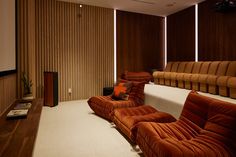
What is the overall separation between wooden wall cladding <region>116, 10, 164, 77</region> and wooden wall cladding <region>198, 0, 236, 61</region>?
5.37 ft

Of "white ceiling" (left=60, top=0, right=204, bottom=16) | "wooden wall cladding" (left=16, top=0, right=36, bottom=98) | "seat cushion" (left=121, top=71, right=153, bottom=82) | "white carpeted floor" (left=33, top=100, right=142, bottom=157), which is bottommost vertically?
"white carpeted floor" (left=33, top=100, right=142, bottom=157)

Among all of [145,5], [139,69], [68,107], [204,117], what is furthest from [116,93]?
[145,5]

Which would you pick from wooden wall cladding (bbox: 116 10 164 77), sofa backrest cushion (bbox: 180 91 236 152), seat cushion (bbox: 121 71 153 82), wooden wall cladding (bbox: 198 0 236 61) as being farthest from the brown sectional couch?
sofa backrest cushion (bbox: 180 91 236 152)

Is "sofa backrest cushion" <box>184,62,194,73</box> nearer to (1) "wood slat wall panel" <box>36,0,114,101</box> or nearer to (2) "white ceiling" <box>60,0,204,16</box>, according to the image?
(2) "white ceiling" <box>60,0,204,16</box>

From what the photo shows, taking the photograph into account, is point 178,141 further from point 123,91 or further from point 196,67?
point 196,67

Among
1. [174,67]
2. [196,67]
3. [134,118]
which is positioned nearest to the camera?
[134,118]

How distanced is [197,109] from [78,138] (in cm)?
178

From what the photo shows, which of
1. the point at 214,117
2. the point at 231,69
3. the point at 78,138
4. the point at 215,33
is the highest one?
the point at 215,33

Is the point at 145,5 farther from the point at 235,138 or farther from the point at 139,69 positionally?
the point at 235,138

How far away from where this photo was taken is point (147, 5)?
542 cm

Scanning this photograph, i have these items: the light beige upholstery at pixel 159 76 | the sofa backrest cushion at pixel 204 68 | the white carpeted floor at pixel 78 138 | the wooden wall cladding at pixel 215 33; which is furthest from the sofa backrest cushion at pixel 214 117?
the light beige upholstery at pixel 159 76

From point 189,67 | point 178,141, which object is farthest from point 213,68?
point 178,141

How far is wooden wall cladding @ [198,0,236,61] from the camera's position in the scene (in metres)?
4.40

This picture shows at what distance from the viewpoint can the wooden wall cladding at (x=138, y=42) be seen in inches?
235
